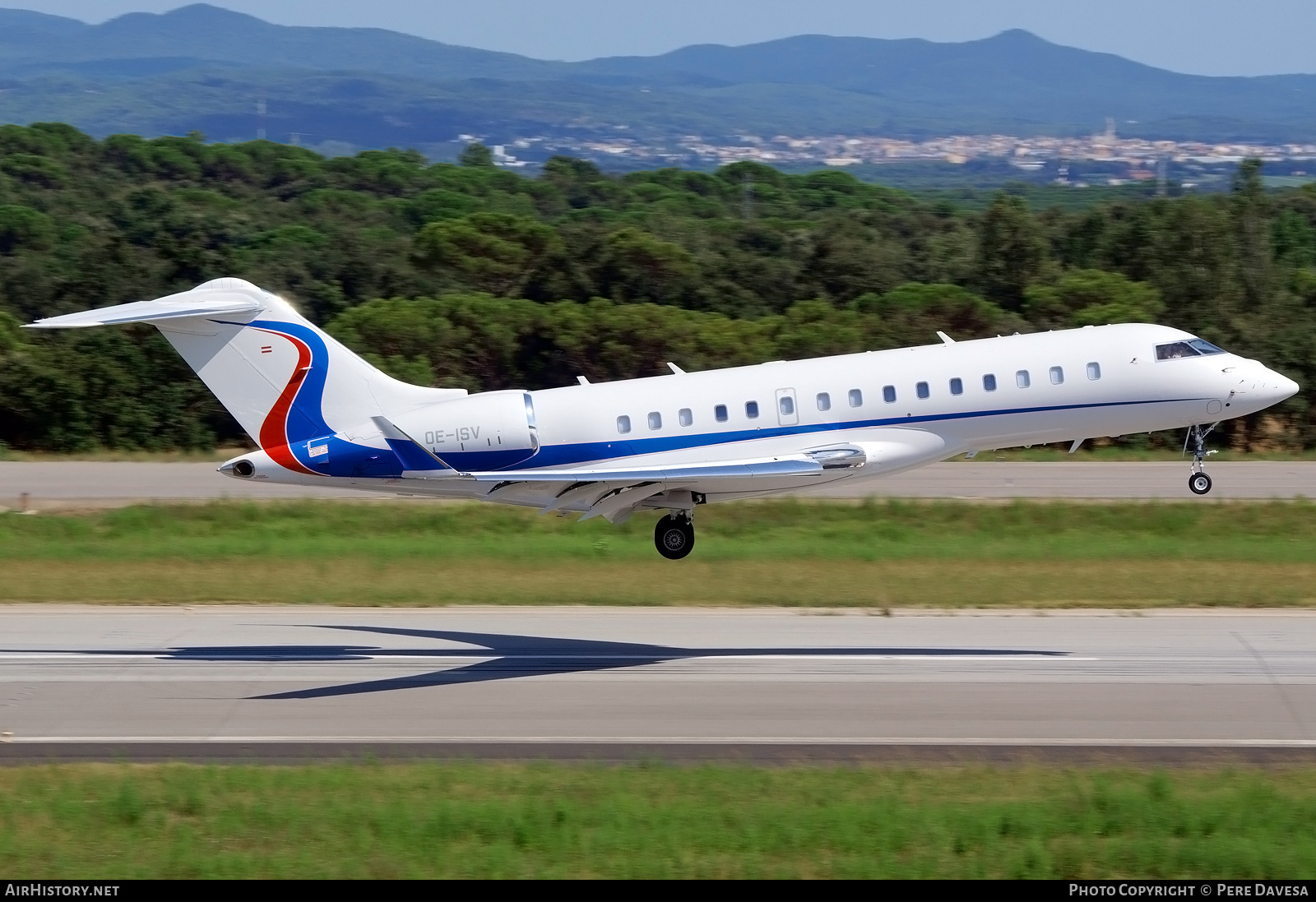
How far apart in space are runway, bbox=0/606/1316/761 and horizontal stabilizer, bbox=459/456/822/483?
2374 millimetres

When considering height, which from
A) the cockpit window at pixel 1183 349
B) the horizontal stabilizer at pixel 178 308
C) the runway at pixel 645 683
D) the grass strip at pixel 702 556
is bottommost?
the grass strip at pixel 702 556

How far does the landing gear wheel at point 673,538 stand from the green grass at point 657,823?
898 cm

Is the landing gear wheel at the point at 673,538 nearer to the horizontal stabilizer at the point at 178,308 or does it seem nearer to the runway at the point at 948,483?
the horizontal stabilizer at the point at 178,308

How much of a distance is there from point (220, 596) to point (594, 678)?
9.22 m

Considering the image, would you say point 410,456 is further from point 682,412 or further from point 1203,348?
point 1203,348

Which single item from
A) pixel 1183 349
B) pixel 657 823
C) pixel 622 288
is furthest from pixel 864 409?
pixel 622 288

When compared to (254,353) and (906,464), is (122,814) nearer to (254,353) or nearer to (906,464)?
(254,353)

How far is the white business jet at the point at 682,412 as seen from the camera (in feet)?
75.7

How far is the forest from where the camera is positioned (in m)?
48.9

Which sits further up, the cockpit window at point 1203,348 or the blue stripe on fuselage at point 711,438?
the cockpit window at point 1203,348

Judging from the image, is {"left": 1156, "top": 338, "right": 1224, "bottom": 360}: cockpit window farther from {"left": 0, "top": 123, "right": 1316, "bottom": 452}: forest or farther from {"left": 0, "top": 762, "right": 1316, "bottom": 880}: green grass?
{"left": 0, "top": 123, "right": 1316, "bottom": 452}: forest

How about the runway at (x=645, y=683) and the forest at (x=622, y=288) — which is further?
the forest at (x=622, y=288)

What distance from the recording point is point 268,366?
75.8ft

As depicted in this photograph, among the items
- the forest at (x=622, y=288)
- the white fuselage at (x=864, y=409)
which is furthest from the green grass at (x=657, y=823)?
the forest at (x=622, y=288)
